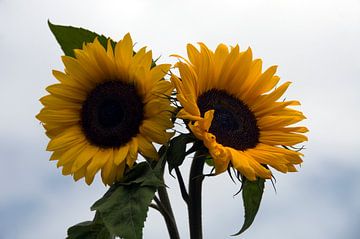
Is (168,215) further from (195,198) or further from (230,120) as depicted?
(230,120)

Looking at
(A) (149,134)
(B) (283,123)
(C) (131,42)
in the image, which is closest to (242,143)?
(B) (283,123)

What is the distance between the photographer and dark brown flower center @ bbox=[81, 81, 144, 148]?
5.57 feet

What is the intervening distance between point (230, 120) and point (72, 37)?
0.49 metres

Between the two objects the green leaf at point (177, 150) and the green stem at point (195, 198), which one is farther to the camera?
the green stem at point (195, 198)

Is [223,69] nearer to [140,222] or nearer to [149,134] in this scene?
[149,134]

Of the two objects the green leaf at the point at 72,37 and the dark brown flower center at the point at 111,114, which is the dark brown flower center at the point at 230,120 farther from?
the green leaf at the point at 72,37

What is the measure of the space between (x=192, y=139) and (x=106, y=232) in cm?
35

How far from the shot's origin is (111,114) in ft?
5.74

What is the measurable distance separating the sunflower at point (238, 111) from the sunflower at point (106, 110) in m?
0.09

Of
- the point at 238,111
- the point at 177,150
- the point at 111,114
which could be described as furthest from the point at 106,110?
the point at 238,111

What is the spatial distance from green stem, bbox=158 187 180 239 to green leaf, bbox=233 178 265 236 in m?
0.18

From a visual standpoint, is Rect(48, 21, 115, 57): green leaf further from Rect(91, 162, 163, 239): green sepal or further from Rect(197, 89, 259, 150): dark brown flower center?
Rect(91, 162, 163, 239): green sepal

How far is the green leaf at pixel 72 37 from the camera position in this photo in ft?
6.08

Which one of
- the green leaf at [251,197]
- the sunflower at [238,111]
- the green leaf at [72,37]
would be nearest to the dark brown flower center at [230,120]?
the sunflower at [238,111]
